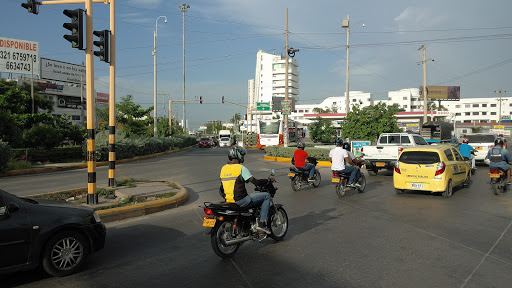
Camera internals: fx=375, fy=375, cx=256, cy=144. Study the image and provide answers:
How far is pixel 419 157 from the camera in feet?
36.8

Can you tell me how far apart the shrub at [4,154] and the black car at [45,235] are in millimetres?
13278

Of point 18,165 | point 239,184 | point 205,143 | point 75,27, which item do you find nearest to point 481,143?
point 239,184

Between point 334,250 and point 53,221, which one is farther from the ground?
point 53,221

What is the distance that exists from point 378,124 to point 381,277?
2260 centimetres

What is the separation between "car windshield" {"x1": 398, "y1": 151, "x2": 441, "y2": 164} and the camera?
11.0m

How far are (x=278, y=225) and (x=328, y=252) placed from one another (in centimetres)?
112

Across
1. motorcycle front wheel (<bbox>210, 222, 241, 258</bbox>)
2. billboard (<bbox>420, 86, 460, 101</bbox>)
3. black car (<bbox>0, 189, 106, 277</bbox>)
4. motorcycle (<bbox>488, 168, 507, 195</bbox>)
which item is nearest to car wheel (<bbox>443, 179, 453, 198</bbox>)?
motorcycle (<bbox>488, 168, 507, 195</bbox>)

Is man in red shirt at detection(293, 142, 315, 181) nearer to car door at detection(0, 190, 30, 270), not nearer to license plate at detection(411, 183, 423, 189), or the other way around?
license plate at detection(411, 183, 423, 189)

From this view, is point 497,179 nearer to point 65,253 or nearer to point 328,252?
point 328,252

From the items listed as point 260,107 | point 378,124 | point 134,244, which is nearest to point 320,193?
point 134,244

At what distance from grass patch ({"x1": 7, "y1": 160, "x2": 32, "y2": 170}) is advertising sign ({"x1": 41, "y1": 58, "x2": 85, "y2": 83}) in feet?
144

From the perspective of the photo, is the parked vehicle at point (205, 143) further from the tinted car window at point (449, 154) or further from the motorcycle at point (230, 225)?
the motorcycle at point (230, 225)

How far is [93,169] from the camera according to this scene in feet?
28.7

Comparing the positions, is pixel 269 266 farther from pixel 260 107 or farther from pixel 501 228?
pixel 260 107
